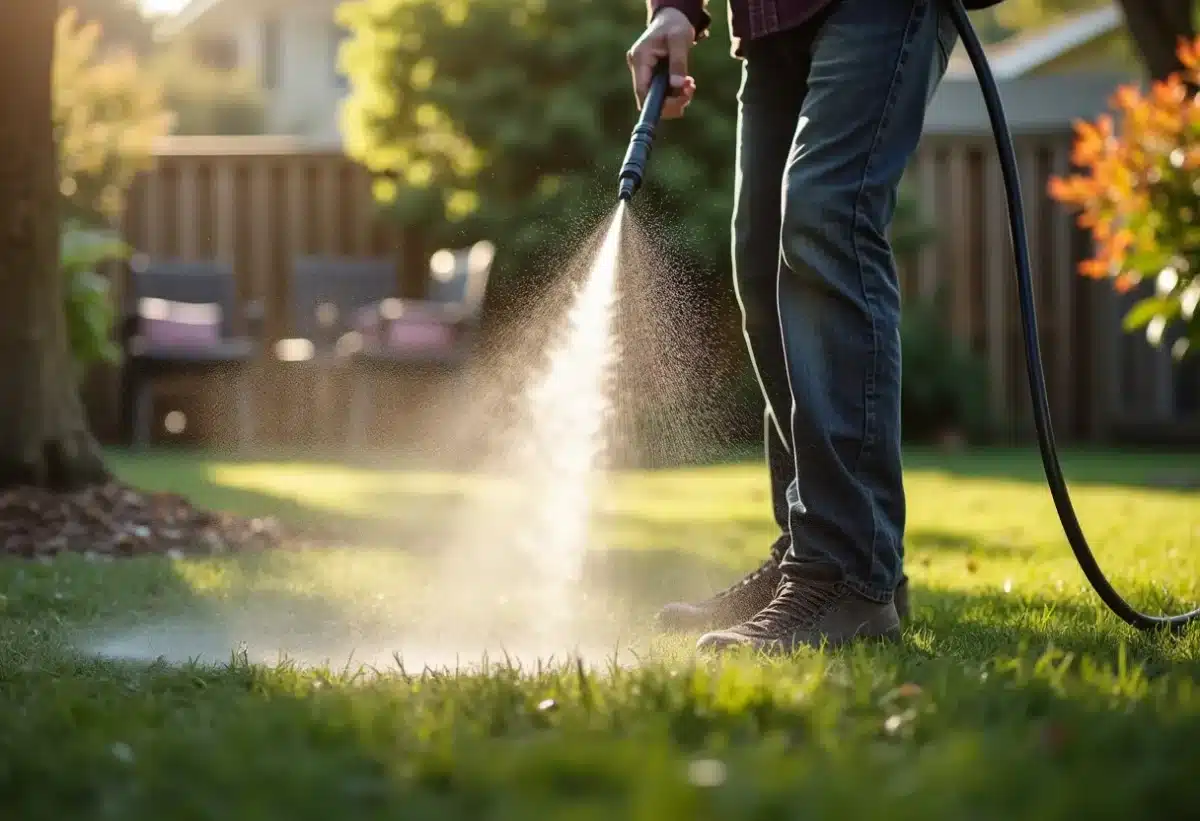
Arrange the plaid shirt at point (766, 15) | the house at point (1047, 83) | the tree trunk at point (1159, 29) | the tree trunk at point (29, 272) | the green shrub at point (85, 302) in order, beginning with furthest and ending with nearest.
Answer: the house at point (1047, 83) → the tree trunk at point (1159, 29) → the green shrub at point (85, 302) → the tree trunk at point (29, 272) → the plaid shirt at point (766, 15)

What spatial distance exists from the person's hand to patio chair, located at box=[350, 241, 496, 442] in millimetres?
6184

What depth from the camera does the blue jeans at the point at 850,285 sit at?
2.33m

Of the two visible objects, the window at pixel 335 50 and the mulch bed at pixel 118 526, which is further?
the window at pixel 335 50

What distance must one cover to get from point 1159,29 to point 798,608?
6.75 m

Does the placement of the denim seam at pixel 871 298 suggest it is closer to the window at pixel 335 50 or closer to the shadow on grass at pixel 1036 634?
the shadow on grass at pixel 1036 634

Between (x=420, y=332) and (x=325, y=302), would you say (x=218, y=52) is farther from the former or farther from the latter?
(x=420, y=332)

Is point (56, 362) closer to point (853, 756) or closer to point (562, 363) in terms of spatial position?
point (562, 363)

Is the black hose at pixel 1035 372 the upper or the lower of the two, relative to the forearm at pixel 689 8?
lower

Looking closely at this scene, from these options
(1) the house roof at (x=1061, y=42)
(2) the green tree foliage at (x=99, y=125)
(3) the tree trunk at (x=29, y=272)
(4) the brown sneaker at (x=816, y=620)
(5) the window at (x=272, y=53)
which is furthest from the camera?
(5) the window at (x=272, y=53)

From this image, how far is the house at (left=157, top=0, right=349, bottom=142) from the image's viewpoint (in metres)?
24.5

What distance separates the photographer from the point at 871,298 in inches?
92.9

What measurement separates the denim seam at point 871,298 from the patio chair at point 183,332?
729 cm

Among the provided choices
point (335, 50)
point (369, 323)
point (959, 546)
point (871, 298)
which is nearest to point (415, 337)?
point (369, 323)

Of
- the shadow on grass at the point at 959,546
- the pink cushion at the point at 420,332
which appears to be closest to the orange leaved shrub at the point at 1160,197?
the shadow on grass at the point at 959,546
